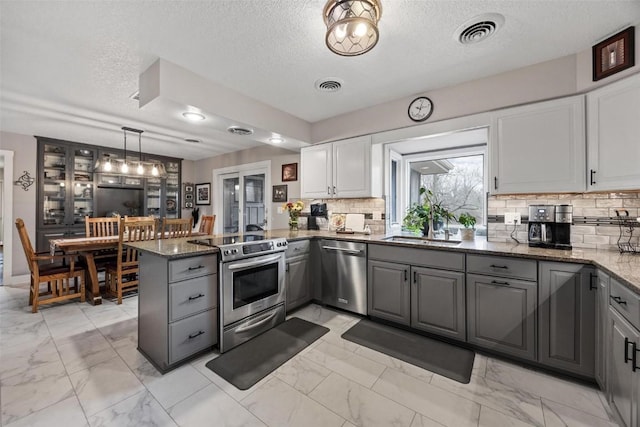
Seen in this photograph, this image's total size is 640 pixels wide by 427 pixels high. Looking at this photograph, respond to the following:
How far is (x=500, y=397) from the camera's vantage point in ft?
5.49

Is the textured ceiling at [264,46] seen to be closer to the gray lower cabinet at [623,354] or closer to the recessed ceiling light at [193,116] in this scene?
the recessed ceiling light at [193,116]

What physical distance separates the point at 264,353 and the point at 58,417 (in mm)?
1241

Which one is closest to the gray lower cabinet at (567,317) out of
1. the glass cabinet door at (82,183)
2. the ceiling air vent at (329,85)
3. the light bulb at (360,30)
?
the light bulb at (360,30)

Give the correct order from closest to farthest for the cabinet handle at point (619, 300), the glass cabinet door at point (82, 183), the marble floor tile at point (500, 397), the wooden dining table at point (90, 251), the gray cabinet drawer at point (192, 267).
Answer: the cabinet handle at point (619, 300)
the marble floor tile at point (500, 397)
the gray cabinet drawer at point (192, 267)
the wooden dining table at point (90, 251)
the glass cabinet door at point (82, 183)

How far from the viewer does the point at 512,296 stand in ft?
6.54

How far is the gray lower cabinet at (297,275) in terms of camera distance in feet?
9.55

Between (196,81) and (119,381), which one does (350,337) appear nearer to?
(119,381)

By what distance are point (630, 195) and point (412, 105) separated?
77.2 inches

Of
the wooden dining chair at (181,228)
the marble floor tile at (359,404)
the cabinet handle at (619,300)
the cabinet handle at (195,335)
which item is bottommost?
the marble floor tile at (359,404)

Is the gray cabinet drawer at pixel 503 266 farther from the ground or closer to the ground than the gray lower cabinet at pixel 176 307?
farther from the ground

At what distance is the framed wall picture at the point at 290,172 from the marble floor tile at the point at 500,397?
10.6 ft

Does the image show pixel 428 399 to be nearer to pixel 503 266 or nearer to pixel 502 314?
pixel 502 314

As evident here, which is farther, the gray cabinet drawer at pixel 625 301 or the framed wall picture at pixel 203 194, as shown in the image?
the framed wall picture at pixel 203 194

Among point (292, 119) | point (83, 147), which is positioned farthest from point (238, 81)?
point (83, 147)
